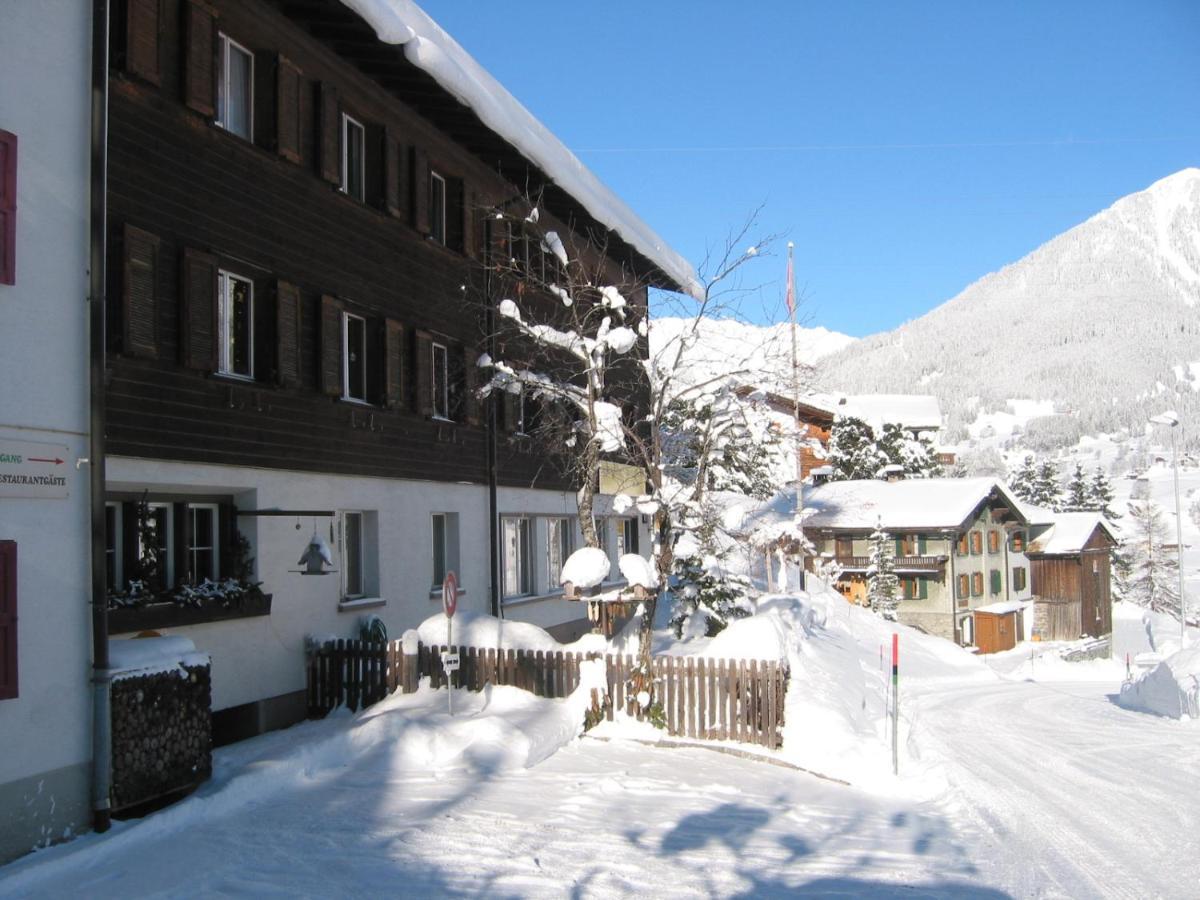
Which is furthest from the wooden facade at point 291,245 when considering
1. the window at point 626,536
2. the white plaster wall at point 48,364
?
the window at point 626,536

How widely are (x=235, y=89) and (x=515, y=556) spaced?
10.7 m

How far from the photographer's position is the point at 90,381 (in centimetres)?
895

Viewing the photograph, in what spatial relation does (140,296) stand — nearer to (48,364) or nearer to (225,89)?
(48,364)

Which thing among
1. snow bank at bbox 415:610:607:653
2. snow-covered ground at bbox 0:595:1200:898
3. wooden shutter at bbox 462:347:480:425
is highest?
wooden shutter at bbox 462:347:480:425

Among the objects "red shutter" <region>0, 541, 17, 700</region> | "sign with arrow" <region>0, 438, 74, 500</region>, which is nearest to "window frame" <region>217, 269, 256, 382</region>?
"sign with arrow" <region>0, 438, 74, 500</region>

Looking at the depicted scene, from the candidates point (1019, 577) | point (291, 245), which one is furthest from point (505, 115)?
point (1019, 577)

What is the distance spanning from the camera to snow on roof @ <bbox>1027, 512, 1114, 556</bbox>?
6141cm

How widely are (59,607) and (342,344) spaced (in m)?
7.15

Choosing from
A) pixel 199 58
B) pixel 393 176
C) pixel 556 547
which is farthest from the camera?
pixel 556 547

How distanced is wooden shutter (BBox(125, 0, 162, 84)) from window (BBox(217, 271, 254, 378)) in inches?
93.1

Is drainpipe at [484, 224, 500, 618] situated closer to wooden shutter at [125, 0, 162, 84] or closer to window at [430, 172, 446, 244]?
window at [430, 172, 446, 244]

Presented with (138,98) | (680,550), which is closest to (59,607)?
(138,98)

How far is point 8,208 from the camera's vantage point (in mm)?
8398

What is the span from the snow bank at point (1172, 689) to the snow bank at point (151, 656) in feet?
62.4
